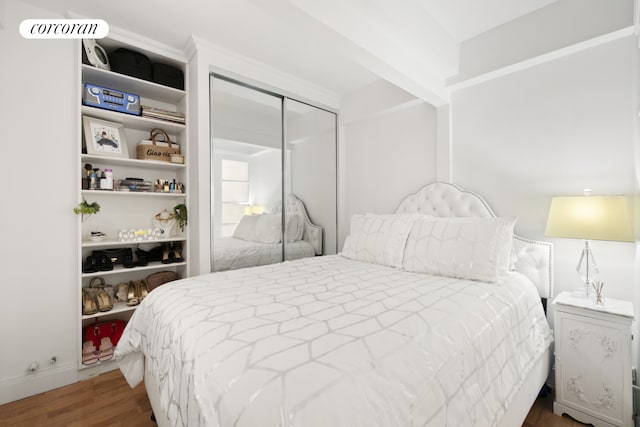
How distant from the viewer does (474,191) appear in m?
2.50

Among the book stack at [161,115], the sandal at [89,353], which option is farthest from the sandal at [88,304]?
the book stack at [161,115]

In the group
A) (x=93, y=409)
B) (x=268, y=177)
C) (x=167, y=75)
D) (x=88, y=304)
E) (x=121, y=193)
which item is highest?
(x=167, y=75)

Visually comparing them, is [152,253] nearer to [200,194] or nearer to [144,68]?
[200,194]

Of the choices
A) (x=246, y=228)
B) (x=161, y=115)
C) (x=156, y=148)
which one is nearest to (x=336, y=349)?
(x=246, y=228)

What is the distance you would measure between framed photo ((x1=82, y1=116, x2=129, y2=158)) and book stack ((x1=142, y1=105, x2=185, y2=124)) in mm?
246

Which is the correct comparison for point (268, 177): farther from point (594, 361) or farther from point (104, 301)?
point (594, 361)

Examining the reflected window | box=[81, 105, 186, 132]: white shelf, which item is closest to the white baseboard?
the reflected window

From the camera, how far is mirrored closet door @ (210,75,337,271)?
8.66ft

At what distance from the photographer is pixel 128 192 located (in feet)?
7.75

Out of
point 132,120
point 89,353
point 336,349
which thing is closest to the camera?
point 336,349

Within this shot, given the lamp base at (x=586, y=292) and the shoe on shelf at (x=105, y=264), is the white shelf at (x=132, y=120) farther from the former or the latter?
the lamp base at (x=586, y=292)

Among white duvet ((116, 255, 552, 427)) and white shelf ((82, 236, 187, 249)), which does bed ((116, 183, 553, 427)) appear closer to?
white duvet ((116, 255, 552, 427))

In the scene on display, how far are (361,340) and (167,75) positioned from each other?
9.10 ft

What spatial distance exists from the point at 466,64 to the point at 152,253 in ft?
10.7
